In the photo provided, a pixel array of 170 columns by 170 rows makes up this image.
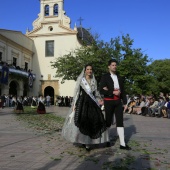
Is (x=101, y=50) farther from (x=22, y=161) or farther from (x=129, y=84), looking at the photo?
(x=22, y=161)

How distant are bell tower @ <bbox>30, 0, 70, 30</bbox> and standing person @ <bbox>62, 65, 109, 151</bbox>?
35.4m

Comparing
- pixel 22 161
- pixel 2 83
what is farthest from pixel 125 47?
pixel 22 161

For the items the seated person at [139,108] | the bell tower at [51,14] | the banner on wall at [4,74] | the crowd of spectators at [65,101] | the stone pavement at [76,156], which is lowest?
the stone pavement at [76,156]

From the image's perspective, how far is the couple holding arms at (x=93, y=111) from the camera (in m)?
6.02

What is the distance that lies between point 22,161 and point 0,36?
101 ft

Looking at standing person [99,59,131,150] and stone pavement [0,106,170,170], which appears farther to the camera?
standing person [99,59,131,150]

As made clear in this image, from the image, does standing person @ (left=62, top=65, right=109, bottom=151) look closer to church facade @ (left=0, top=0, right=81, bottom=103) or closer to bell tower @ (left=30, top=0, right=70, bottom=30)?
church facade @ (left=0, top=0, right=81, bottom=103)

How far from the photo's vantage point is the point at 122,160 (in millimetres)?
5043

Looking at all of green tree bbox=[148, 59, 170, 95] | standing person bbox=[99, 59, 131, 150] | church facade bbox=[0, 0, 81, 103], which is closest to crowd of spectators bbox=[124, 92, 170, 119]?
standing person bbox=[99, 59, 131, 150]

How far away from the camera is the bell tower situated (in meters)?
41.1

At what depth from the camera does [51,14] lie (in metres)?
41.7

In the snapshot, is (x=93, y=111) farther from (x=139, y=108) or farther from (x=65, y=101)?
(x=65, y=101)

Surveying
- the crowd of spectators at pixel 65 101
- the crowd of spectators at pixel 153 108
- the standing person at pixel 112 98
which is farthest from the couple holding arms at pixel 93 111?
the crowd of spectators at pixel 65 101

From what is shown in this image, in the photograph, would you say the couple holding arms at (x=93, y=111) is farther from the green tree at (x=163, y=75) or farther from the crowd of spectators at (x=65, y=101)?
the green tree at (x=163, y=75)
